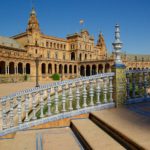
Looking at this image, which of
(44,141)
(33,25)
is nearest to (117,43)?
(44,141)

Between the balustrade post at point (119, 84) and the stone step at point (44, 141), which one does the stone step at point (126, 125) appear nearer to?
the balustrade post at point (119, 84)

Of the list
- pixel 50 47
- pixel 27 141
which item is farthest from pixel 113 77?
pixel 50 47

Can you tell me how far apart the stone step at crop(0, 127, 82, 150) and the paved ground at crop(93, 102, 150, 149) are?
33.7 inches

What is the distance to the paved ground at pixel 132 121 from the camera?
3.04 m

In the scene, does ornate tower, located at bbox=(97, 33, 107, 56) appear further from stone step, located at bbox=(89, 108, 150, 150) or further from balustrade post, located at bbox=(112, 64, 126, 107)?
stone step, located at bbox=(89, 108, 150, 150)

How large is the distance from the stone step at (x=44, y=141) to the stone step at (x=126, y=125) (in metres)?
0.71

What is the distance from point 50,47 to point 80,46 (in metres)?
11.7

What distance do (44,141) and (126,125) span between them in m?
1.69

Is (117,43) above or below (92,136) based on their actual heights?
above

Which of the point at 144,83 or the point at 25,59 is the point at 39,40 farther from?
the point at 144,83

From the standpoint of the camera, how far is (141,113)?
4.57m

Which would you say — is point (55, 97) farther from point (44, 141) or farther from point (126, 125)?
point (126, 125)

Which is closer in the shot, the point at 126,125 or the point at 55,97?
the point at 126,125

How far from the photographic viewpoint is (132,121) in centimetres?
391
